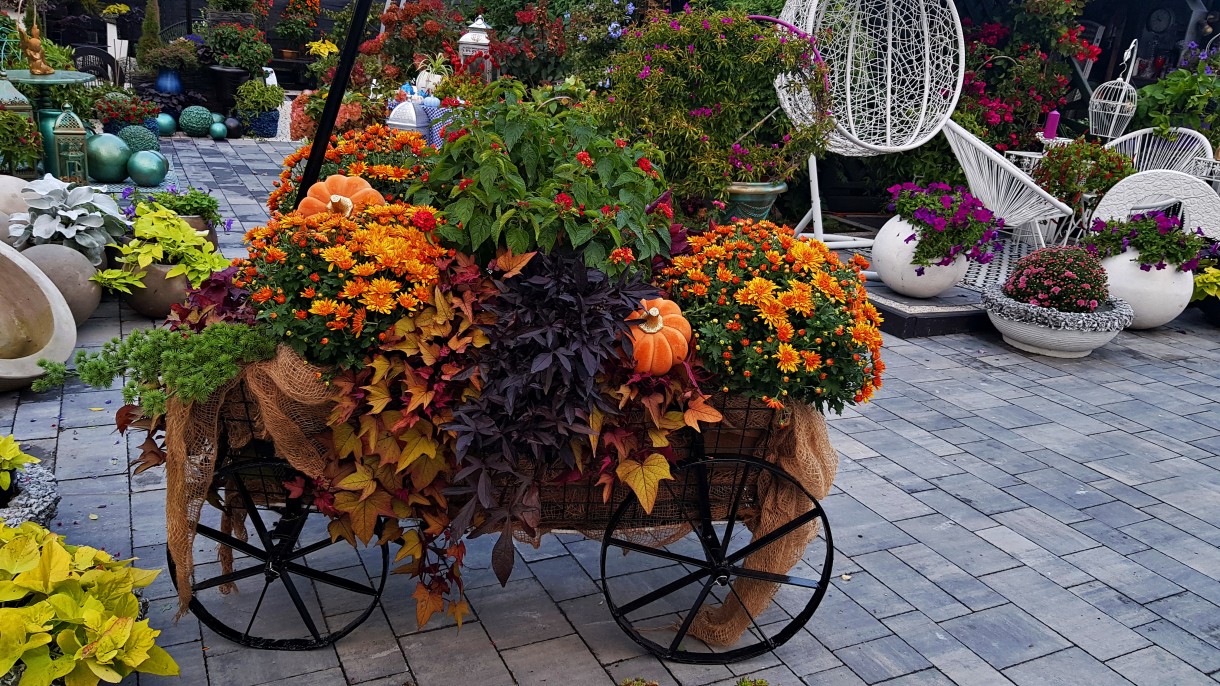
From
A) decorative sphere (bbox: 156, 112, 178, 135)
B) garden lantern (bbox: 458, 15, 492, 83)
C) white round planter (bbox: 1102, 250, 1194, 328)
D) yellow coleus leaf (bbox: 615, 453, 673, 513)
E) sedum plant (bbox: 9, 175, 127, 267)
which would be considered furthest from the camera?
decorative sphere (bbox: 156, 112, 178, 135)

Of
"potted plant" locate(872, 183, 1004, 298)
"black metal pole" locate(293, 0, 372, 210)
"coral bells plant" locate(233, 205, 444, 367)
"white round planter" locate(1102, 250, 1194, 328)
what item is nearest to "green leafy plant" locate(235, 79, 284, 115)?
"potted plant" locate(872, 183, 1004, 298)

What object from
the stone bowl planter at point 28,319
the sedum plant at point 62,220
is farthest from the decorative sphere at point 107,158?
the stone bowl planter at point 28,319

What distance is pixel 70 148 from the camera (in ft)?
24.2

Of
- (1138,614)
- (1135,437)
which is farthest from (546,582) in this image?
(1135,437)

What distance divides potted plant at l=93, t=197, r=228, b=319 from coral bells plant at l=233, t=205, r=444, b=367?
121 inches

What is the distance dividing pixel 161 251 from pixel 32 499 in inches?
107

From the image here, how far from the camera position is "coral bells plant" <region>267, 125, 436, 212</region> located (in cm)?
300

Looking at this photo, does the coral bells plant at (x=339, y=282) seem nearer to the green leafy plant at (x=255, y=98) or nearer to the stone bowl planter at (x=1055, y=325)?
the stone bowl planter at (x=1055, y=325)

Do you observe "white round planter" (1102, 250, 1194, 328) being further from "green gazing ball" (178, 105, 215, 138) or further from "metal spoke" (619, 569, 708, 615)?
"green gazing ball" (178, 105, 215, 138)

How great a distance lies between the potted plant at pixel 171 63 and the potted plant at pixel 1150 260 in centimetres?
1032

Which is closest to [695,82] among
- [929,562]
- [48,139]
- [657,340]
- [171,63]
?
[929,562]

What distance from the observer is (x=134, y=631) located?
2.33m

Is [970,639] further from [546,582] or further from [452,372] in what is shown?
[452,372]

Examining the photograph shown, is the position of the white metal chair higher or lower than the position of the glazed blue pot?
higher
